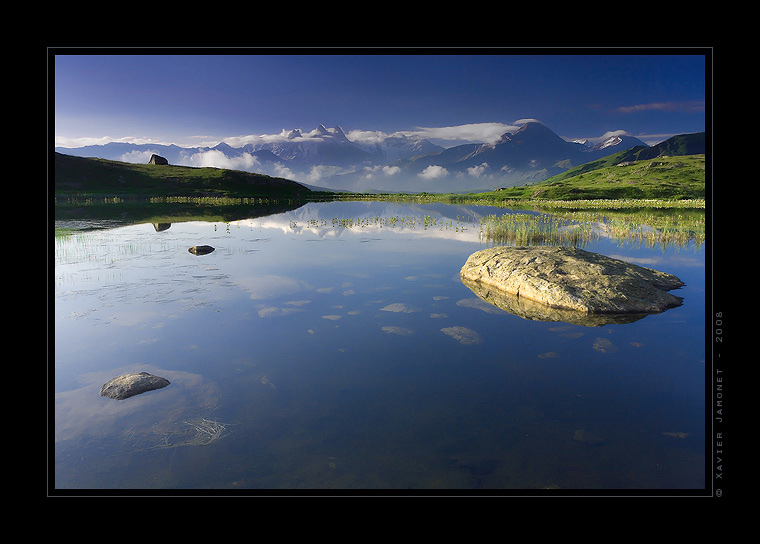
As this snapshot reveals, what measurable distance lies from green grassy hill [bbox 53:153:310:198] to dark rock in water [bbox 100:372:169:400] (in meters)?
143

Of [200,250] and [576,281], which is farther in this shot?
[200,250]

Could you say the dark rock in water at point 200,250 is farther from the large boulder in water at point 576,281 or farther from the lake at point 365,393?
the large boulder in water at point 576,281

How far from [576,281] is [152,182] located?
171m

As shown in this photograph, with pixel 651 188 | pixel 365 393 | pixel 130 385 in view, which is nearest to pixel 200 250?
pixel 130 385

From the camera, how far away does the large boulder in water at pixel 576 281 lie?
46.3 ft

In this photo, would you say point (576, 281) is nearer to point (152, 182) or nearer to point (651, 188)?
point (651, 188)

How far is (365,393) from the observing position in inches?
327

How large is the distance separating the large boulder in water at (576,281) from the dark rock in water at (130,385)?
12.7 meters

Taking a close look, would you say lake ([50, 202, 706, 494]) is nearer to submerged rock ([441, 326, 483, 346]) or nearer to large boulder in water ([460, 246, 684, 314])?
submerged rock ([441, 326, 483, 346])

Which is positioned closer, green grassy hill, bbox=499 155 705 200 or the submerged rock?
the submerged rock

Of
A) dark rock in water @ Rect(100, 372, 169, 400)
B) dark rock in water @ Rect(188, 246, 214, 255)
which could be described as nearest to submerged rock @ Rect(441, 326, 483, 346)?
dark rock in water @ Rect(100, 372, 169, 400)

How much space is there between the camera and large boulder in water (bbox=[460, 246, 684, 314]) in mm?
14109

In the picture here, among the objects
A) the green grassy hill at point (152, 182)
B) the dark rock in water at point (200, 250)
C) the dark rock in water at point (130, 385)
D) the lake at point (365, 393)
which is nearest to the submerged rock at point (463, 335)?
the lake at point (365, 393)
